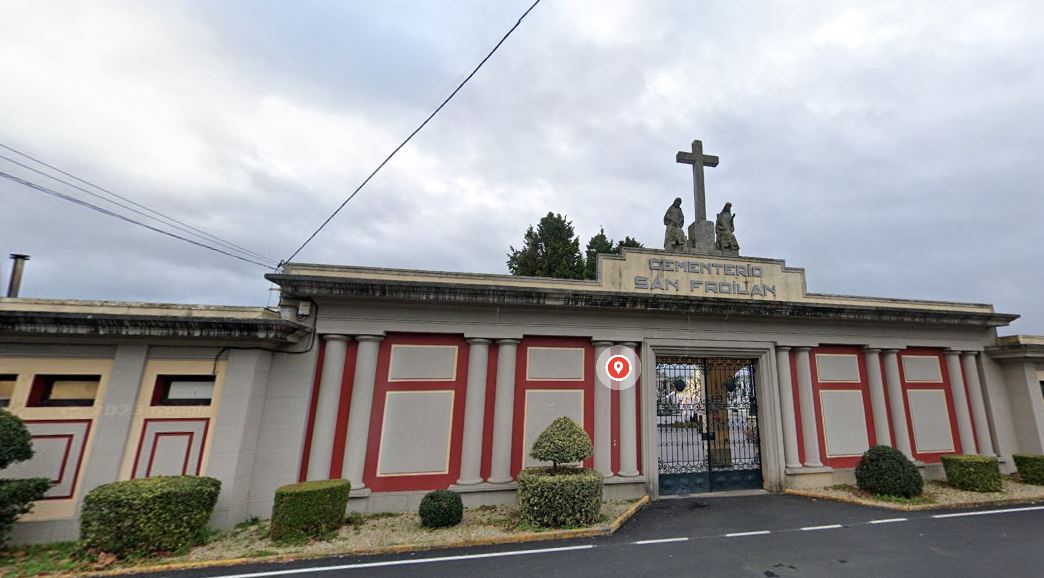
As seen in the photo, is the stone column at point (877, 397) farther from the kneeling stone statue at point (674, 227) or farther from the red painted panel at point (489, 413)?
the red painted panel at point (489, 413)

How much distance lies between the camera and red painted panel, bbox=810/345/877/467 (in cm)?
1160

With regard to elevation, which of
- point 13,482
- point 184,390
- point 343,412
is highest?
point 184,390

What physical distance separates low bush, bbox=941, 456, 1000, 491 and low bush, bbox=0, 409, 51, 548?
790 inches

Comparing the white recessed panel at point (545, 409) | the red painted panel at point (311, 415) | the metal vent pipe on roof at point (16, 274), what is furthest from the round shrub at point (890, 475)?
the metal vent pipe on roof at point (16, 274)

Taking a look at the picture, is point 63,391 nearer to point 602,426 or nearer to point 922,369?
point 602,426

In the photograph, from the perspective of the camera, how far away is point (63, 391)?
7875mm

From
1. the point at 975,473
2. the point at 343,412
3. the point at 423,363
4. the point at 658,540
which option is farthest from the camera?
the point at 975,473

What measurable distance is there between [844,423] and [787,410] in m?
2.08

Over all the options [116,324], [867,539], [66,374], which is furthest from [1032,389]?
[66,374]

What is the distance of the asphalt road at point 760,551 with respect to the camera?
6.33 meters

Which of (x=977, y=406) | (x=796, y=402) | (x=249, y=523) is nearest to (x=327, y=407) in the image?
(x=249, y=523)

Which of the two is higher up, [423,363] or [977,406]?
[423,363]

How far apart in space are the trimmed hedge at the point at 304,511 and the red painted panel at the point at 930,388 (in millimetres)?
15498

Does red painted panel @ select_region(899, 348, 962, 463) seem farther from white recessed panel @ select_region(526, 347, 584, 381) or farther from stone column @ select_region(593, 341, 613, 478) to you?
white recessed panel @ select_region(526, 347, 584, 381)
